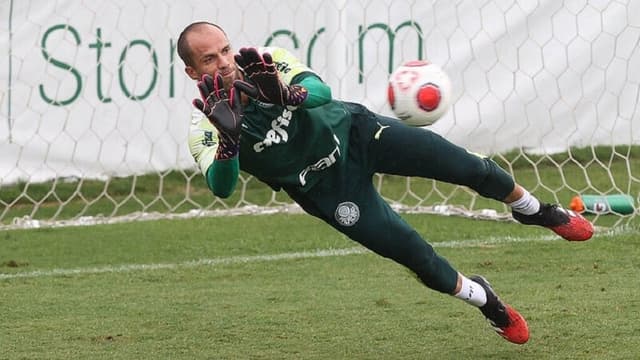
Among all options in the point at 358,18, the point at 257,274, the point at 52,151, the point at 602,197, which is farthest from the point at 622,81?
the point at 52,151

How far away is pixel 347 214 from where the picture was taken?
584cm

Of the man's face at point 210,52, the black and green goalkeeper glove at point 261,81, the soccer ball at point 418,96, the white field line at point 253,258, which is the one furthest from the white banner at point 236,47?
the black and green goalkeeper glove at point 261,81

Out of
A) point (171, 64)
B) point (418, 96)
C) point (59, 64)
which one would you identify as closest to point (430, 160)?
point (418, 96)

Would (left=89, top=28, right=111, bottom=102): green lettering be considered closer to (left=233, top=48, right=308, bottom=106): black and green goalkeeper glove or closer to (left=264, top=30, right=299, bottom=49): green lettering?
(left=264, top=30, right=299, bottom=49): green lettering

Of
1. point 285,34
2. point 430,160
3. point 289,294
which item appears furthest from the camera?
point 285,34

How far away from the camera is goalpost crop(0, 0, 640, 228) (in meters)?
10.9

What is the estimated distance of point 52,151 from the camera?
438 inches

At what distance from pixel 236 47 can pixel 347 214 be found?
5519 mm

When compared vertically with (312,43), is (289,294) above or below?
below

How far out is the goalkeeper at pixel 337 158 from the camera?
565cm

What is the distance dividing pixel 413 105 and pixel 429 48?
487cm

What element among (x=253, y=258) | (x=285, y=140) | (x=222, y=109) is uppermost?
(x=222, y=109)

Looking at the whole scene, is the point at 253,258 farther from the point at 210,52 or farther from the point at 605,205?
the point at 210,52

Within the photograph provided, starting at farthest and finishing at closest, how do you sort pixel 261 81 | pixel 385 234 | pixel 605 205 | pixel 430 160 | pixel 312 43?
pixel 312 43
pixel 605 205
pixel 430 160
pixel 385 234
pixel 261 81
